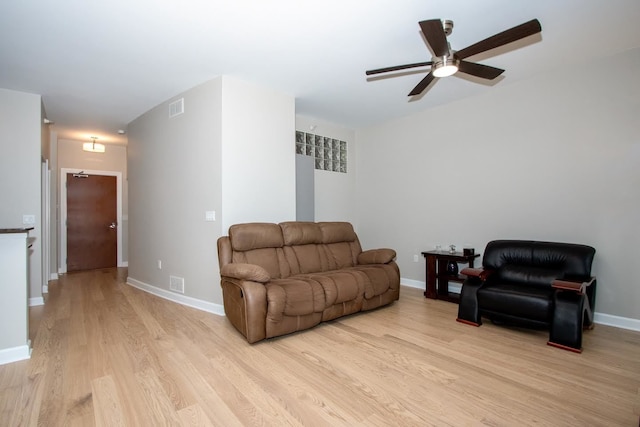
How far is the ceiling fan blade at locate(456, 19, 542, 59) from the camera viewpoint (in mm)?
1923

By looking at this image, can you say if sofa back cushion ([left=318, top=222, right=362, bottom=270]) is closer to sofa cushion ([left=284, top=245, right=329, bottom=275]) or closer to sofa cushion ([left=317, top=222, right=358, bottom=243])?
sofa cushion ([left=317, top=222, right=358, bottom=243])

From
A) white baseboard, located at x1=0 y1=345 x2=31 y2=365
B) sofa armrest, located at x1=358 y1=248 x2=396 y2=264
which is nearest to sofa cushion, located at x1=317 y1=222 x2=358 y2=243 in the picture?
sofa armrest, located at x1=358 y1=248 x2=396 y2=264

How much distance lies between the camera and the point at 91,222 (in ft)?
20.3

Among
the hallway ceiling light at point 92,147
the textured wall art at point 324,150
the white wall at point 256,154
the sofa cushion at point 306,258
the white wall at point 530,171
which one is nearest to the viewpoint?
the white wall at point 530,171

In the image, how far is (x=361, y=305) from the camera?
129 inches

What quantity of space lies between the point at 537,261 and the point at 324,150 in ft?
11.2

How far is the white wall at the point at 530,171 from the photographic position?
3.02 metres

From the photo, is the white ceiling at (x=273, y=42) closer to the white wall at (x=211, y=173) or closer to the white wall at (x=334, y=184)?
the white wall at (x=211, y=173)

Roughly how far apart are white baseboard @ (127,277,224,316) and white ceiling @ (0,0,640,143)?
2.57m

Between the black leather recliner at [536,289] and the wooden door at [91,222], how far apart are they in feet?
21.9

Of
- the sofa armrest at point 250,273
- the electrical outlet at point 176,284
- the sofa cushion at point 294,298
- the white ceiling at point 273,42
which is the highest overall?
the white ceiling at point 273,42

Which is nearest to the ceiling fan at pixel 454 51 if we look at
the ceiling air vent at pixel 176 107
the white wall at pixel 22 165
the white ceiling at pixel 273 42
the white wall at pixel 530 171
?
the white ceiling at pixel 273 42

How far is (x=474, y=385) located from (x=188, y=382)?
1889 mm

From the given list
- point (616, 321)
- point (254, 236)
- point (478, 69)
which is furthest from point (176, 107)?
point (616, 321)
